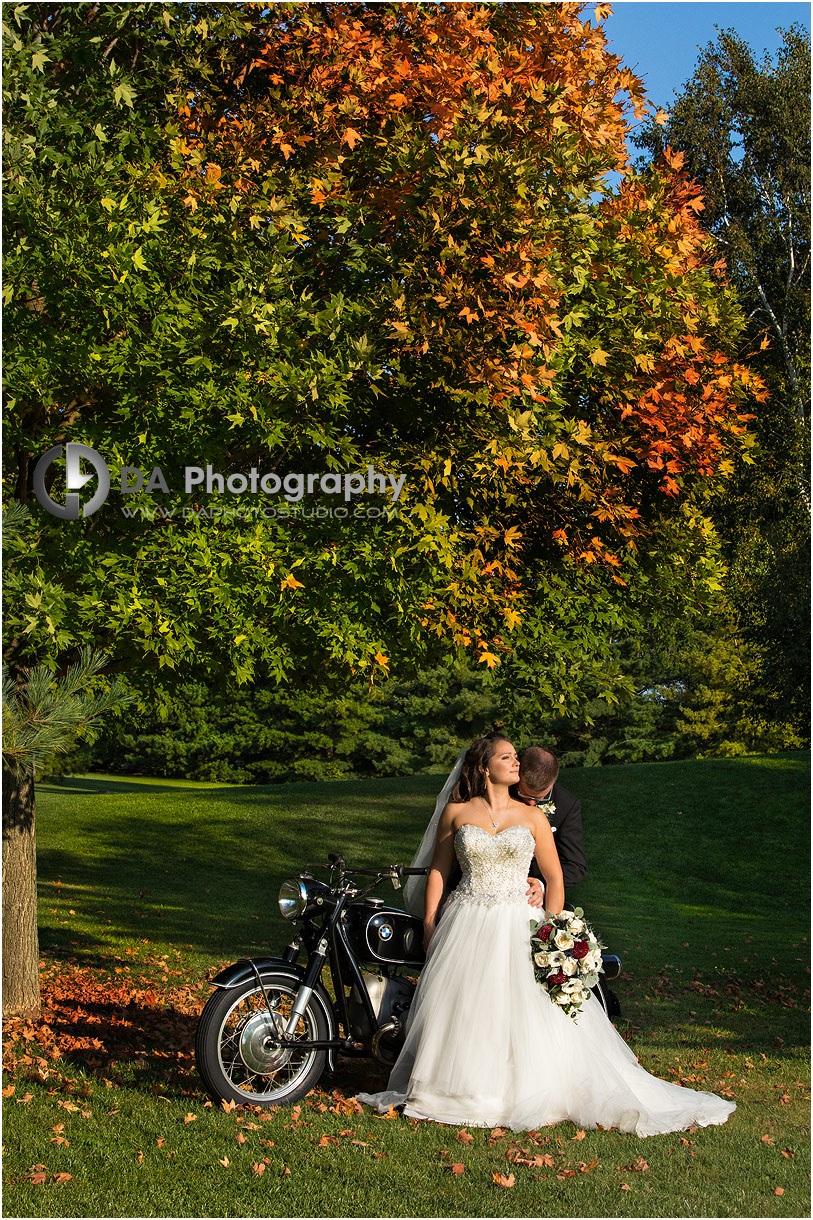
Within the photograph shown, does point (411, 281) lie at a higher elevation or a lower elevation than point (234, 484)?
higher

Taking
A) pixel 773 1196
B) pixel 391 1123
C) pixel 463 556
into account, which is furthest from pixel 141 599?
pixel 773 1196

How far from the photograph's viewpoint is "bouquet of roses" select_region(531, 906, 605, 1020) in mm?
5645

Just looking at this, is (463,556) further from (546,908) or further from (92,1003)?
(92,1003)

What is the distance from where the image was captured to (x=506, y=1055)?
18.2ft

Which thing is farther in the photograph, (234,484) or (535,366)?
(234,484)

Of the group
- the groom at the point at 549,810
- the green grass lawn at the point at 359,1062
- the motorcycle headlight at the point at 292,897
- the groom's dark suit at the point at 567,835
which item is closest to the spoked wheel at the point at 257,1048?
the green grass lawn at the point at 359,1062

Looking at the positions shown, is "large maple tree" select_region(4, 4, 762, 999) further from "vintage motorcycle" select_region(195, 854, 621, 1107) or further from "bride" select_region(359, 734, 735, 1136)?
"vintage motorcycle" select_region(195, 854, 621, 1107)

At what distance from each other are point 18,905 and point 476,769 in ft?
14.3

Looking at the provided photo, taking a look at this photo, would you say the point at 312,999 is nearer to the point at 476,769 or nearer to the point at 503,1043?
the point at 503,1043

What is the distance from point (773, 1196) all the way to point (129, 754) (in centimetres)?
3594

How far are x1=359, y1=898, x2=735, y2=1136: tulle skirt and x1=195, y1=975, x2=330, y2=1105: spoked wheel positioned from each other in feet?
1.30

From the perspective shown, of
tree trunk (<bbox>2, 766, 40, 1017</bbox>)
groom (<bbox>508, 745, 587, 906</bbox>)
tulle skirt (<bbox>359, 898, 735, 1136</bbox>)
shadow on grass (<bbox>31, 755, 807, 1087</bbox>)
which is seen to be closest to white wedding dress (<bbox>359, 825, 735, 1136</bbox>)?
tulle skirt (<bbox>359, 898, 735, 1136</bbox>)

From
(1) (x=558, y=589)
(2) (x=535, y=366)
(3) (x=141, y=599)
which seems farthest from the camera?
(1) (x=558, y=589)

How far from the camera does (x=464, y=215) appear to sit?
630 cm
